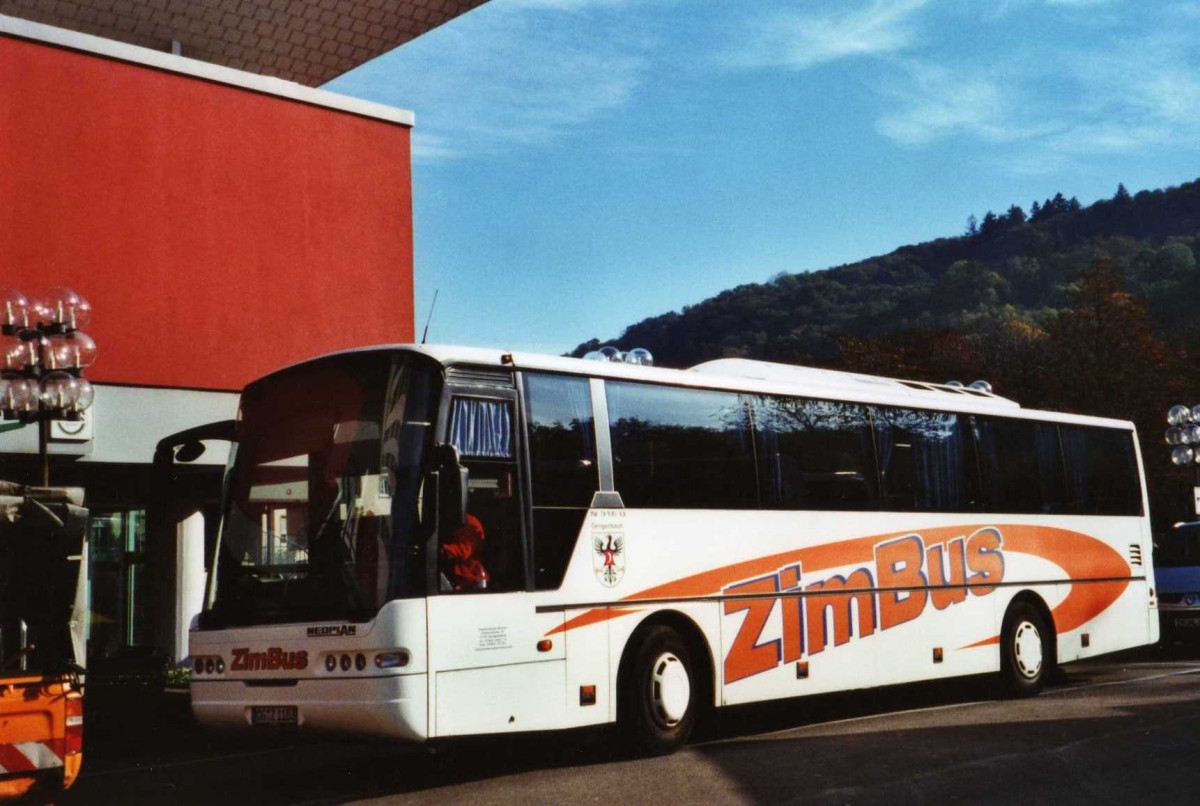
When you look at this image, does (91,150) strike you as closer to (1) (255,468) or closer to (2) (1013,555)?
(1) (255,468)

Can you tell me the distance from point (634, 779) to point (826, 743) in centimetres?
219

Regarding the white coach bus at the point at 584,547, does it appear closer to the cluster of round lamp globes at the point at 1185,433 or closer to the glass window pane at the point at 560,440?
the glass window pane at the point at 560,440

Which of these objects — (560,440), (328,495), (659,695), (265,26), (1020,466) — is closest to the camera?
(328,495)

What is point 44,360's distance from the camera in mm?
13953

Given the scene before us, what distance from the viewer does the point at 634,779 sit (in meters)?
9.55

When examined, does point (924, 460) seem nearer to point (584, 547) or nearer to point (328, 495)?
point (584, 547)

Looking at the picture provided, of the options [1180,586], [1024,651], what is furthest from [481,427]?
[1180,586]

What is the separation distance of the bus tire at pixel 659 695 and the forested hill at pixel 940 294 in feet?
188

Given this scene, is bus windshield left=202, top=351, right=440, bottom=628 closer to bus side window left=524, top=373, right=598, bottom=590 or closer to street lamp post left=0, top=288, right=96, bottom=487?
bus side window left=524, top=373, right=598, bottom=590

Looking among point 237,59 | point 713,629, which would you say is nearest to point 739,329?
point 237,59

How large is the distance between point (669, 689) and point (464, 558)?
2341 millimetres

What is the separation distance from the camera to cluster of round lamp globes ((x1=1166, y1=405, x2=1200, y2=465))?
2867cm

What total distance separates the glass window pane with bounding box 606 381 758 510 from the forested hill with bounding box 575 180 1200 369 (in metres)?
56.1

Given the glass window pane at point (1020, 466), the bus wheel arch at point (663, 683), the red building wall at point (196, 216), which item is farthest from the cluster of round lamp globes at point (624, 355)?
the red building wall at point (196, 216)
